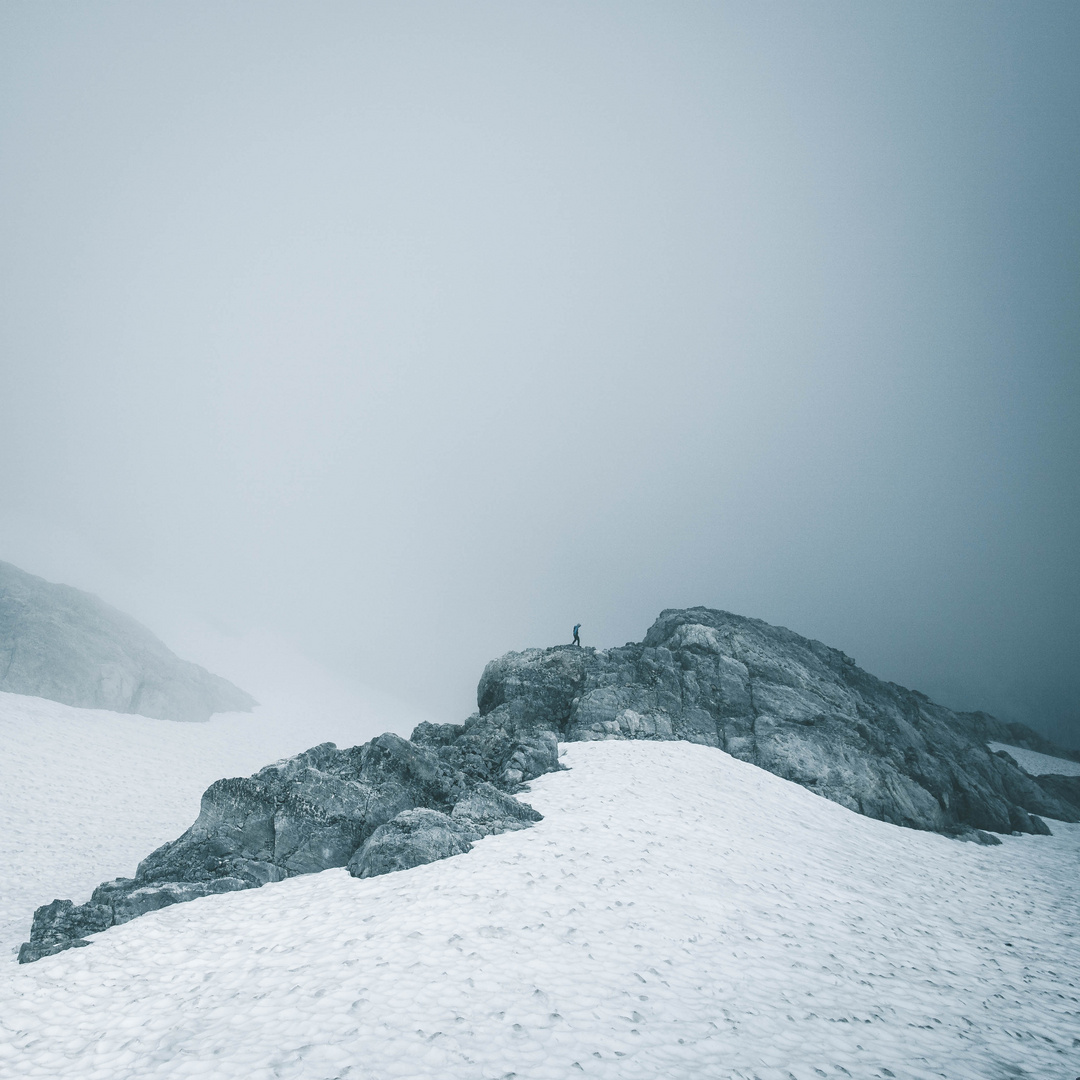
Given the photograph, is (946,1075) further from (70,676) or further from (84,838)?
(70,676)

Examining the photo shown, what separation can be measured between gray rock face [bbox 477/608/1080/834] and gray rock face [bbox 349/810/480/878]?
1197 centimetres

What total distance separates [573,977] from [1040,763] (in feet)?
247

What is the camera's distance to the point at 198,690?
57.5 meters

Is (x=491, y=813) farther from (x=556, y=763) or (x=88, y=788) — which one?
(x=88, y=788)

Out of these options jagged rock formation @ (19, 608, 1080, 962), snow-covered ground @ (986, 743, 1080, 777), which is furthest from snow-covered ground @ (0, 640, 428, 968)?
snow-covered ground @ (986, 743, 1080, 777)

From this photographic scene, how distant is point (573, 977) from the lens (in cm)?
836

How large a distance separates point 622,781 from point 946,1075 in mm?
11833

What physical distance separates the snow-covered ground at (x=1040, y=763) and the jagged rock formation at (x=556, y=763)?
18.3m

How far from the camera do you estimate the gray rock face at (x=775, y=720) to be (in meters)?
24.5

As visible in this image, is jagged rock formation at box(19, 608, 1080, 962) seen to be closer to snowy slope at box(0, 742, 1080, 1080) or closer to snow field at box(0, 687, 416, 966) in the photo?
snowy slope at box(0, 742, 1080, 1080)

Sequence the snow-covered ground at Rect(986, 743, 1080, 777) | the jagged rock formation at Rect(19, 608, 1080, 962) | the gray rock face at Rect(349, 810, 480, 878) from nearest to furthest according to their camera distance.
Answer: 1. the gray rock face at Rect(349, 810, 480, 878)
2. the jagged rock formation at Rect(19, 608, 1080, 962)
3. the snow-covered ground at Rect(986, 743, 1080, 777)

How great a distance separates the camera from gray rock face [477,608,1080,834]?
80.3ft

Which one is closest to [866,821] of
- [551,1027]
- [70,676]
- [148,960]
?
[551,1027]

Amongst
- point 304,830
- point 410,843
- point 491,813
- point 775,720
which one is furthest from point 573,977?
point 775,720
